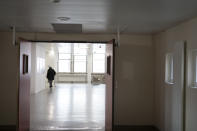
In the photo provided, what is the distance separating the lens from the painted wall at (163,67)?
334 cm

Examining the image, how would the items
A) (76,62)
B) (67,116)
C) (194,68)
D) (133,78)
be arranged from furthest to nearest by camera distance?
1. (76,62)
2. (67,116)
3. (133,78)
4. (194,68)

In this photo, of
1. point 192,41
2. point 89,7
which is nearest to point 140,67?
point 192,41

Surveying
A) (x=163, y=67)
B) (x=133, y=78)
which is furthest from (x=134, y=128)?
(x=163, y=67)

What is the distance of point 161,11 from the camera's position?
9.64 feet

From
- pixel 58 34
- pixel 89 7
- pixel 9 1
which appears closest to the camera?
pixel 9 1

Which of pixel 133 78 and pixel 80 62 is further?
pixel 80 62

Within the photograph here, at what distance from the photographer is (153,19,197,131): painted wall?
11.0ft

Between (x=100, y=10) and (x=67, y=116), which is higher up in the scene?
(x=100, y=10)

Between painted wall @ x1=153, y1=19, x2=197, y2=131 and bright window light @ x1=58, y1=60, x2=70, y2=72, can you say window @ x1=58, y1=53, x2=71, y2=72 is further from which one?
painted wall @ x1=153, y1=19, x2=197, y2=131

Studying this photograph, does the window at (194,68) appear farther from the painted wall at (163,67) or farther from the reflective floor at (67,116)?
the reflective floor at (67,116)

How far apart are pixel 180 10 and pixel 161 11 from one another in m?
0.25

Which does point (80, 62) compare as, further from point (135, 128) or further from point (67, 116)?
point (135, 128)

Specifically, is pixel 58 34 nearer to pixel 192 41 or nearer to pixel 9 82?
pixel 9 82

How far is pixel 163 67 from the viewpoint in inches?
187
